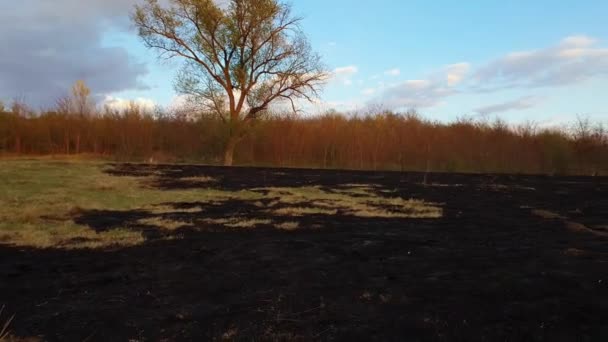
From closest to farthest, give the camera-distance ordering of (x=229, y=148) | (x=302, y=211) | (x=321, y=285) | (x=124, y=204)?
(x=321, y=285) < (x=302, y=211) < (x=124, y=204) < (x=229, y=148)

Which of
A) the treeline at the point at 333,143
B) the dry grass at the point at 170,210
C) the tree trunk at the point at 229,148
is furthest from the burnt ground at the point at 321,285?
the treeline at the point at 333,143

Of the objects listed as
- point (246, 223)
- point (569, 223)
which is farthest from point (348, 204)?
point (569, 223)

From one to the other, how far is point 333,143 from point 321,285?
2192 centimetres

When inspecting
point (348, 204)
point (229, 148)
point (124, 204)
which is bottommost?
point (124, 204)

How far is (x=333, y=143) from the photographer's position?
83.4 ft

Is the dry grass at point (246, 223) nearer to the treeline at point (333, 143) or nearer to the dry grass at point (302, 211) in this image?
the dry grass at point (302, 211)

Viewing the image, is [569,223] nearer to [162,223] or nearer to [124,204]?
[162,223]

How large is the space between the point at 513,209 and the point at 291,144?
689 inches

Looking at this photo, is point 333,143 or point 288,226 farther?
point 333,143

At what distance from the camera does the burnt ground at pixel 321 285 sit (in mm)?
2799

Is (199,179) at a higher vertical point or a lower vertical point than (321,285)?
higher

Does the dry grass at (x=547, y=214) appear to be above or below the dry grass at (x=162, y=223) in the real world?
above

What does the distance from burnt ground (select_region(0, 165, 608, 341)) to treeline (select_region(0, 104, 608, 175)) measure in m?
18.7

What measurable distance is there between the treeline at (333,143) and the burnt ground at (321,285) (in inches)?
735
